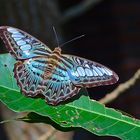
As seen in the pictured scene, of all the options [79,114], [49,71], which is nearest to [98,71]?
[49,71]

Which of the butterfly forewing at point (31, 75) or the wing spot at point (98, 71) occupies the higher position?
the butterfly forewing at point (31, 75)

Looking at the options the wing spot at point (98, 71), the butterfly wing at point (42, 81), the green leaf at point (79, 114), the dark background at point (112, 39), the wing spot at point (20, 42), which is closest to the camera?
the green leaf at point (79, 114)

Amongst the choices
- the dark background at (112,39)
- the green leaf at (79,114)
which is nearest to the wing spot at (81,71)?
the green leaf at (79,114)

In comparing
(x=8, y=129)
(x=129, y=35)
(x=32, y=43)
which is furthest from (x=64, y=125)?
(x=129, y=35)

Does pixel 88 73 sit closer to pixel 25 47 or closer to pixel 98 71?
pixel 98 71

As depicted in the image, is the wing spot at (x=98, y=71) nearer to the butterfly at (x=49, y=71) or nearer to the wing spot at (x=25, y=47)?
the butterfly at (x=49, y=71)

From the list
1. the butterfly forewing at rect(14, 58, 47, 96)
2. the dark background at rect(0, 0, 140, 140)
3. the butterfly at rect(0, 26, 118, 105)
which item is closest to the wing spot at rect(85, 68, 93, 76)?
the butterfly at rect(0, 26, 118, 105)

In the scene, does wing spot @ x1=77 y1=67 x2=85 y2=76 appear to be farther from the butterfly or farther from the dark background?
the dark background

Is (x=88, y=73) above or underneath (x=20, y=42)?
underneath
